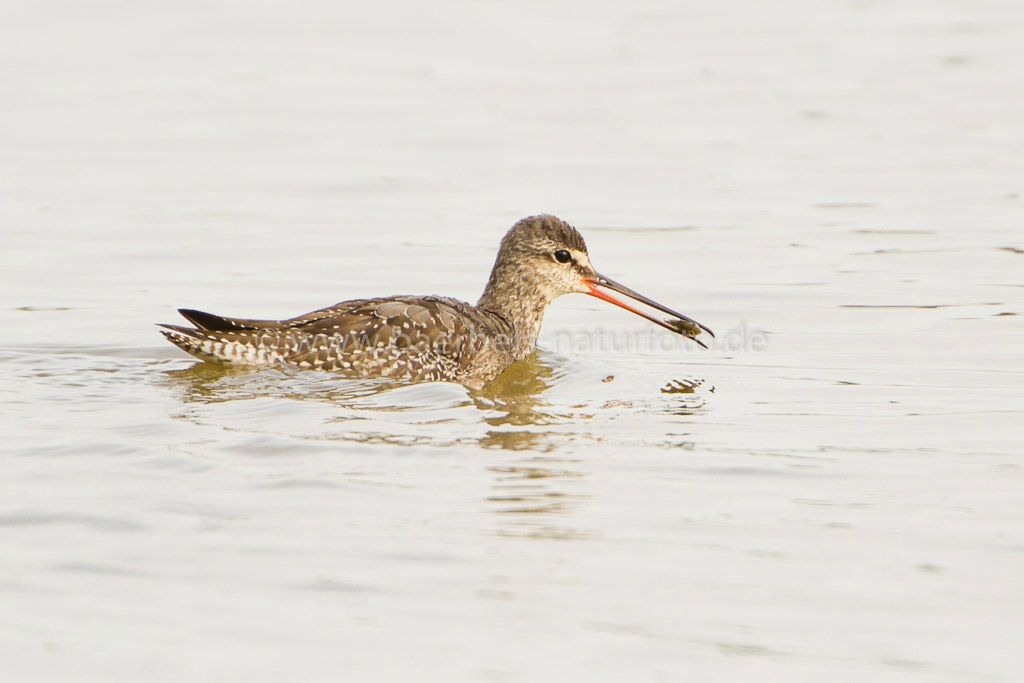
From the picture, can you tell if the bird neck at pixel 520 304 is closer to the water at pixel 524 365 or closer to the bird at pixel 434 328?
the bird at pixel 434 328

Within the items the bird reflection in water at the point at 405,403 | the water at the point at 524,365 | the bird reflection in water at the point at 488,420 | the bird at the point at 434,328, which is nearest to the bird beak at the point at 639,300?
the bird at the point at 434,328

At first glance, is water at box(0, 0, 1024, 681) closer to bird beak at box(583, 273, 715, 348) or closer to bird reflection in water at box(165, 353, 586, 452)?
bird reflection in water at box(165, 353, 586, 452)

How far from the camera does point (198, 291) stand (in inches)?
483

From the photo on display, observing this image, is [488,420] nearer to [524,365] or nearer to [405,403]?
[405,403]

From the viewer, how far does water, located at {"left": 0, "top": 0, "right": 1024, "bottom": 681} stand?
560 centimetres

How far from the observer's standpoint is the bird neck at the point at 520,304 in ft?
35.0

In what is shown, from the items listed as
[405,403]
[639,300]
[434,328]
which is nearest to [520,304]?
[639,300]

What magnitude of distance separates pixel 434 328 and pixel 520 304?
1208 mm

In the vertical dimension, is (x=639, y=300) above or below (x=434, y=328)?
above

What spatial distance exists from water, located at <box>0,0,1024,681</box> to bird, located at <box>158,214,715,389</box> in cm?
20

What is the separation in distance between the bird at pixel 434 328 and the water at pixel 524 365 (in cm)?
20

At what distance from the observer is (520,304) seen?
1071 cm

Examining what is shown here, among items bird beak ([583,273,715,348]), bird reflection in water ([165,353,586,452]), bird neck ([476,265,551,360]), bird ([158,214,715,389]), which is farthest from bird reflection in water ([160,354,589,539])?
bird beak ([583,273,715,348])

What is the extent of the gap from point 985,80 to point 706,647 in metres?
15.0
